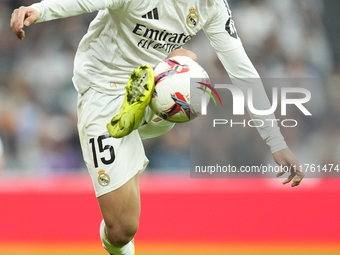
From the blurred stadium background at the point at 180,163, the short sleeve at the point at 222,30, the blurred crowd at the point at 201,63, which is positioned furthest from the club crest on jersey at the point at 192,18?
the blurred crowd at the point at 201,63

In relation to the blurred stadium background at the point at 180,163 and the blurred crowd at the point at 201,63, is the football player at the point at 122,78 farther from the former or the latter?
the blurred crowd at the point at 201,63

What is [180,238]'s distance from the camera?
3.09 metres

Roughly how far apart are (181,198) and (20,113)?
2329 mm

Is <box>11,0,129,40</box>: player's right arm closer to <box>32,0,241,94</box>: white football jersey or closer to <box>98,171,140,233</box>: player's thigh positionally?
<box>32,0,241,94</box>: white football jersey

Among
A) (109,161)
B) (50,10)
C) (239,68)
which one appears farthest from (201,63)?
(50,10)

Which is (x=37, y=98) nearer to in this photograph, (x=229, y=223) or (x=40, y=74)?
(x=40, y=74)

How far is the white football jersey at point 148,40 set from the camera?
221cm

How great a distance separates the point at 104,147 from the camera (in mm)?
2299

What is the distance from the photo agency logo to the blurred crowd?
0.12m

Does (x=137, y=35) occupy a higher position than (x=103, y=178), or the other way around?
(x=137, y=35)

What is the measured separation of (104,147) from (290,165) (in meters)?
0.97

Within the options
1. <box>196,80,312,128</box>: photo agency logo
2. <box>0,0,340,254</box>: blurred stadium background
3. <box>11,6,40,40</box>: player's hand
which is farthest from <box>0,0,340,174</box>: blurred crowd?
<box>11,6,40,40</box>: player's hand

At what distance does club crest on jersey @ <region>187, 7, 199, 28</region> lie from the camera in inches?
89.8

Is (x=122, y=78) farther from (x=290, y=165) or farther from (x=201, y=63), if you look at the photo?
(x=201, y=63)
